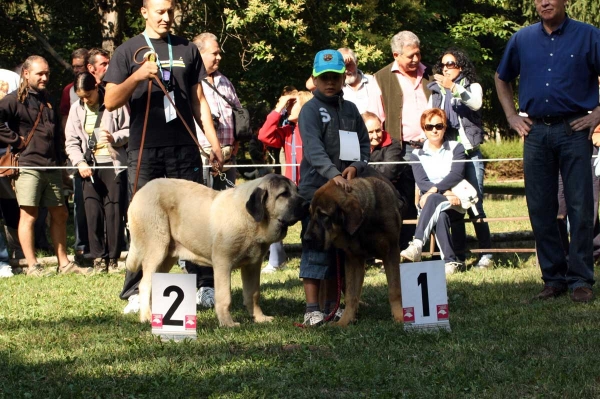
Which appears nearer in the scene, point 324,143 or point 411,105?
point 324,143

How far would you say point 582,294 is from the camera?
715 cm

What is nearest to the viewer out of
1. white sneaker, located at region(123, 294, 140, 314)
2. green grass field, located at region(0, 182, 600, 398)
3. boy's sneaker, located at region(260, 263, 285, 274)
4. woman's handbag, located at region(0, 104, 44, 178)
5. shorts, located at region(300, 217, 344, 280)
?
green grass field, located at region(0, 182, 600, 398)

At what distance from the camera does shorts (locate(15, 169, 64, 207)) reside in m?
10.4

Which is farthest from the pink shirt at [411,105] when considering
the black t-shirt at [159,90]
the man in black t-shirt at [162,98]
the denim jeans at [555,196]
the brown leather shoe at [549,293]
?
the black t-shirt at [159,90]

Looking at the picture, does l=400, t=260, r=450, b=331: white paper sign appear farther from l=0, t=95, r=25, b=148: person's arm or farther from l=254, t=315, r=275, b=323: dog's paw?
l=0, t=95, r=25, b=148: person's arm

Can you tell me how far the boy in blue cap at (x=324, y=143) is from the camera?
6.57 meters

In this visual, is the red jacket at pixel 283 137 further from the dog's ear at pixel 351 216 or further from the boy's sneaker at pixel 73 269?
the dog's ear at pixel 351 216

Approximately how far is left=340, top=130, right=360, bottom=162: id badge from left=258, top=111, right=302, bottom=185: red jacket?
3630 millimetres

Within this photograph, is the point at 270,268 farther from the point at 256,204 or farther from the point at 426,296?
the point at 426,296

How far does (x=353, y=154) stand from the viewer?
6.74m

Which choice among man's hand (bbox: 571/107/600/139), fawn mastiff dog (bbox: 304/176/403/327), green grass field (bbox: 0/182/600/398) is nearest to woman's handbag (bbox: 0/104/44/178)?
green grass field (bbox: 0/182/600/398)

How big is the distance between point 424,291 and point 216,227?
166 centimetres

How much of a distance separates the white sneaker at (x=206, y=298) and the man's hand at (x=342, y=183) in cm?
193

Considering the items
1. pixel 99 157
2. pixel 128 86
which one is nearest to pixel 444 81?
pixel 99 157
